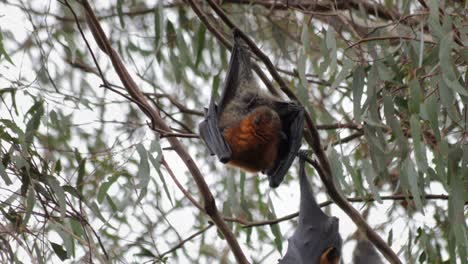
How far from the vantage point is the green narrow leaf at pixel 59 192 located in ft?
11.0

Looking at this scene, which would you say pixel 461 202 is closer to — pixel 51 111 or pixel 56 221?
pixel 56 221

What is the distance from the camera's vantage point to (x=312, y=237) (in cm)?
392

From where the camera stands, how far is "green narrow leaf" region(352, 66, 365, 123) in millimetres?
3240

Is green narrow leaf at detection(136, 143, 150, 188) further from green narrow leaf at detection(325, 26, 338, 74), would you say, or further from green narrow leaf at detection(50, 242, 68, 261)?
green narrow leaf at detection(325, 26, 338, 74)

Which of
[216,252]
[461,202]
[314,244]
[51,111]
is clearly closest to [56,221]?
[51,111]

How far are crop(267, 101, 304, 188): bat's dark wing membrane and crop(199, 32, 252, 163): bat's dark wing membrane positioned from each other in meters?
0.23

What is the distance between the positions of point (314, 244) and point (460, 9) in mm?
1336

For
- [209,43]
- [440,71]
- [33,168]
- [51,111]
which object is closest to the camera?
[440,71]

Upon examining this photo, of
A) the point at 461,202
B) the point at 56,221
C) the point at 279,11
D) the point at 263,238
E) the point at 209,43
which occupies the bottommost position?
the point at 461,202

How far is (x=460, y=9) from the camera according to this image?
3.96m

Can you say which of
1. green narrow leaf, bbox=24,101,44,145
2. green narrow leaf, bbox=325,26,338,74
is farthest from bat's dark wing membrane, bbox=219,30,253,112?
green narrow leaf, bbox=24,101,44,145

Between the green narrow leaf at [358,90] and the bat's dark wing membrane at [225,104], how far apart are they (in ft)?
1.79

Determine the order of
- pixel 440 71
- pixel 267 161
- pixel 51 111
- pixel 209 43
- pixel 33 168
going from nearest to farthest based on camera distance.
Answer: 1. pixel 440 71
2. pixel 33 168
3. pixel 267 161
4. pixel 51 111
5. pixel 209 43

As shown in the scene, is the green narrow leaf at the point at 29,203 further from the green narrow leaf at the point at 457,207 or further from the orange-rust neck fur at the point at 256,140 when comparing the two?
the green narrow leaf at the point at 457,207
